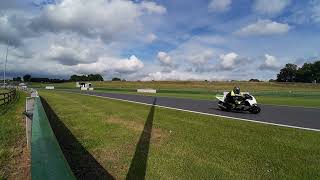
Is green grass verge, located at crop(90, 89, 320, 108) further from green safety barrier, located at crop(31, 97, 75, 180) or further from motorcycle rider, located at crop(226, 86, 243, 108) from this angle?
green safety barrier, located at crop(31, 97, 75, 180)

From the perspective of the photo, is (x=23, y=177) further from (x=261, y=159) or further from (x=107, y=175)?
(x=261, y=159)

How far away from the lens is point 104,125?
41.6ft

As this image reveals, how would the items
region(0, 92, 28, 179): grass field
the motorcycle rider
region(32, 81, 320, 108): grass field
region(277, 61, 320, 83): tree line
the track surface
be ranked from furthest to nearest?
region(277, 61, 320, 83): tree line < region(32, 81, 320, 108): grass field < the motorcycle rider < the track surface < region(0, 92, 28, 179): grass field

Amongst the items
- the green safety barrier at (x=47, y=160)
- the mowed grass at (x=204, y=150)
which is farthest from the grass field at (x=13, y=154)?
the green safety barrier at (x=47, y=160)

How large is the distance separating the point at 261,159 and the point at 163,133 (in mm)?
4036

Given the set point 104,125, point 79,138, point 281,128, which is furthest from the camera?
point 104,125

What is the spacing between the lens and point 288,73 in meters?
174

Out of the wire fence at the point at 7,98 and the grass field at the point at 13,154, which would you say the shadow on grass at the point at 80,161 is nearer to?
the grass field at the point at 13,154

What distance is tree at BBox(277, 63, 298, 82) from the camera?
171 m

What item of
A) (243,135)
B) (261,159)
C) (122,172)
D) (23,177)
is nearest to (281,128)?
(243,135)

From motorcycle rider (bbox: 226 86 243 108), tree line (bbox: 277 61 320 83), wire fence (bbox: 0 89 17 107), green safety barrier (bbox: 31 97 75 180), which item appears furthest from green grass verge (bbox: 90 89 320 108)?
tree line (bbox: 277 61 320 83)

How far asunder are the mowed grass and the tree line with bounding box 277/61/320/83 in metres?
159

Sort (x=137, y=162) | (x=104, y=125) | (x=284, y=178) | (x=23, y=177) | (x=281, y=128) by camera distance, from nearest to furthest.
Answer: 1. (x=284, y=178)
2. (x=23, y=177)
3. (x=137, y=162)
4. (x=281, y=128)
5. (x=104, y=125)

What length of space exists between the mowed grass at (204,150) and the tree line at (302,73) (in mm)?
159348
